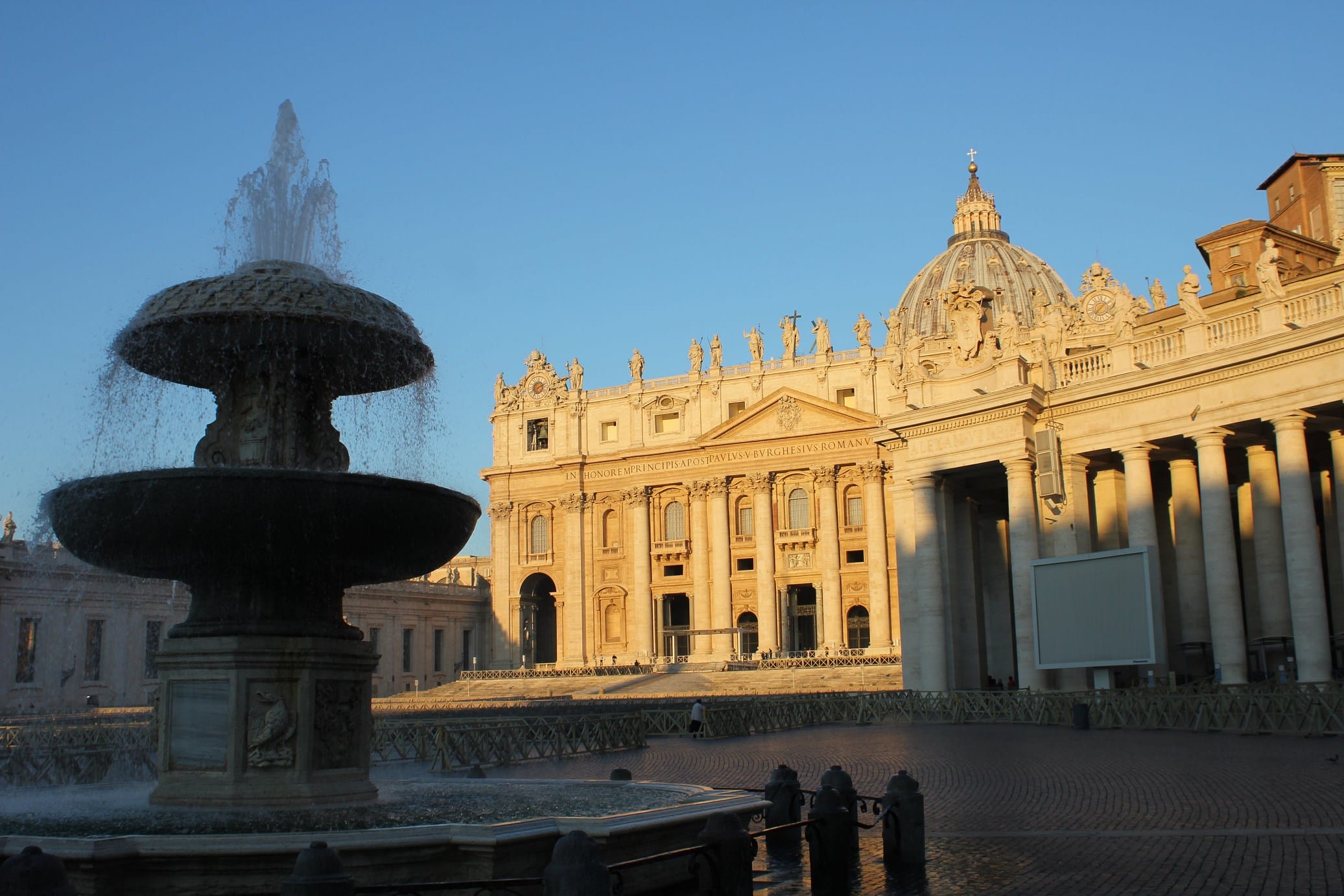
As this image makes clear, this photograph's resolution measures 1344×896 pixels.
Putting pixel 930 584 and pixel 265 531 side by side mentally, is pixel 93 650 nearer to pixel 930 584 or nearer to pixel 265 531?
pixel 930 584

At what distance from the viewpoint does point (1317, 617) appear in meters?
21.8

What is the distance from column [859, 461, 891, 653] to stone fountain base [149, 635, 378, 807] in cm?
4887

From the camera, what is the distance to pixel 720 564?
204 ft

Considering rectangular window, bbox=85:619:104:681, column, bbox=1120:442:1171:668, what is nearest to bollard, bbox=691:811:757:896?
column, bbox=1120:442:1171:668

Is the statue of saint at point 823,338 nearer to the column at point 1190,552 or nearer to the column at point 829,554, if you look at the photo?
the column at point 829,554

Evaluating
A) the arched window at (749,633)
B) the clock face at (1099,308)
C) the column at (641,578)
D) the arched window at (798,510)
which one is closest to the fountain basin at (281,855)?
the clock face at (1099,308)

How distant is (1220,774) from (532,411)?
192ft

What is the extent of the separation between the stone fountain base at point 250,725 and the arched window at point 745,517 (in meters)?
54.7

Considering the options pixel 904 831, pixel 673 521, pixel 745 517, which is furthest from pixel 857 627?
pixel 904 831

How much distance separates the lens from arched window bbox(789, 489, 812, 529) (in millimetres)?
62031

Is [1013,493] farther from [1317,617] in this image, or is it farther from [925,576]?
[1317,617]

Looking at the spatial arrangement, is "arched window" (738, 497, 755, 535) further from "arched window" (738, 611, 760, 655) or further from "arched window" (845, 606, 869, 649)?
"arched window" (845, 606, 869, 649)

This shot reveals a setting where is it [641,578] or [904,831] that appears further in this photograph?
[641,578]

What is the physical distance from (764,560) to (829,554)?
324 centimetres
